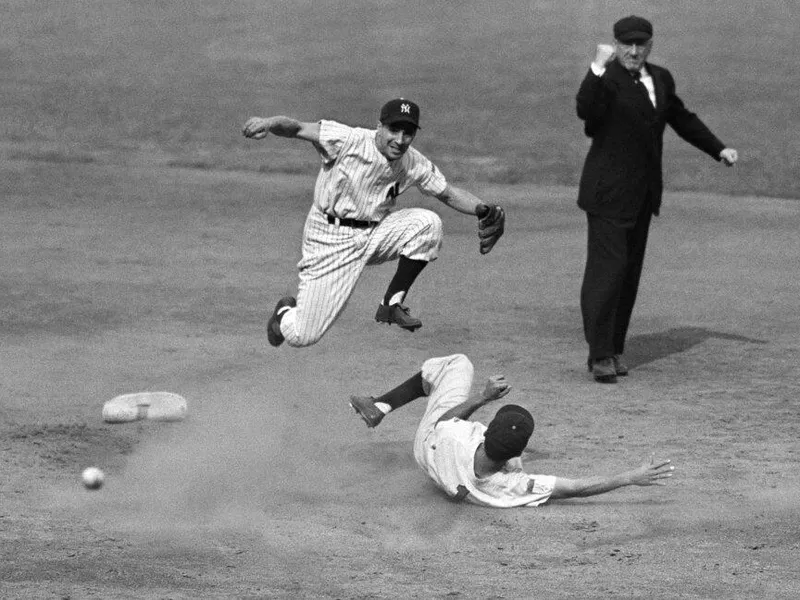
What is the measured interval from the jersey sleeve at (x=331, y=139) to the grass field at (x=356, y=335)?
176cm

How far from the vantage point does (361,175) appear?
848cm

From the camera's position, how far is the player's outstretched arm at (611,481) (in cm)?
722

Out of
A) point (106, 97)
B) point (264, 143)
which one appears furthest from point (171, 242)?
point (106, 97)

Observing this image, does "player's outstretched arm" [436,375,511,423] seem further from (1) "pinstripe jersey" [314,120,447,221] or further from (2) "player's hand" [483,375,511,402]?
(1) "pinstripe jersey" [314,120,447,221]

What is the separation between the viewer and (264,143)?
69.9ft

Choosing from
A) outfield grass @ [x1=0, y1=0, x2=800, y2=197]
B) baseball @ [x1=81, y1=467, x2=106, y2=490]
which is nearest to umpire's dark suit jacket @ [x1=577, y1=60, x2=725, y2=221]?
baseball @ [x1=81, y1=467, x2=106, y2=490]

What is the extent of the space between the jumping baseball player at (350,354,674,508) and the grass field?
0.43 ft

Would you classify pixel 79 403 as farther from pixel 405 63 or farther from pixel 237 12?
pixel 237 12

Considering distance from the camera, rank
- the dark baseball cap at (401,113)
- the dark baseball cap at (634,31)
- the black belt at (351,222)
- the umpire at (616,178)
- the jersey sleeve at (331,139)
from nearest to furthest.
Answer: the dark baseball cap at (401,113)
the jersey sleeve at (331,139)
the black belt at (351,222)
the dark baseball cap at (634,31)
the umpire at (616,178)

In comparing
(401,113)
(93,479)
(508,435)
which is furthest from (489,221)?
(93,479)

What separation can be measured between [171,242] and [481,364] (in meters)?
5.13

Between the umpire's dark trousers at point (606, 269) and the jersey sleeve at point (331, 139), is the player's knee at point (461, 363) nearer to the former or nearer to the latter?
the jersey sleeve at point (331, 139)

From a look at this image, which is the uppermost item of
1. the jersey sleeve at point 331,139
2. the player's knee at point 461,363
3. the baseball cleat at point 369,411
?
the jersey sleeve at point 331,139

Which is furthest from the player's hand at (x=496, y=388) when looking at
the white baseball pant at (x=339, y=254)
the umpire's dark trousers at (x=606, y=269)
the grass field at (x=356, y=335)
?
the umpire's dark trousers at (x=606, y=269)
